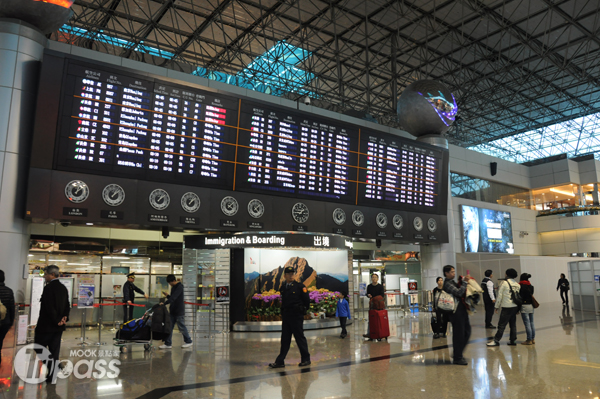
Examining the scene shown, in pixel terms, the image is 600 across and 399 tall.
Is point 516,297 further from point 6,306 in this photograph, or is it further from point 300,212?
point 6,306

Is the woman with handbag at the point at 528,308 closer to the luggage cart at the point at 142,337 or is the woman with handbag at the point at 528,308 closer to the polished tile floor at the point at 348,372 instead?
the polished tile floor at the point at 348,372

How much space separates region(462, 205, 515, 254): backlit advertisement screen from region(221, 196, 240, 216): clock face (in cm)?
1491

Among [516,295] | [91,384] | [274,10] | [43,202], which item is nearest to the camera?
[91,384]

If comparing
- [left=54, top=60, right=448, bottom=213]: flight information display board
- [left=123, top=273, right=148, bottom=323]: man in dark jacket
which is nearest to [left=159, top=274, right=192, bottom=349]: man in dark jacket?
[left=123, top=273, right=148, bottom=323]: man in dark jacket

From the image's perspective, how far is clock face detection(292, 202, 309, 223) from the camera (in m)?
13.9

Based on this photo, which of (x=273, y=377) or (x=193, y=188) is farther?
(x=193, y=188)

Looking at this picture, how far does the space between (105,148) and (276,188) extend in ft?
15.9

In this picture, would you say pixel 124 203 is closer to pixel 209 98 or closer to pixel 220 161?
pixel 220 161

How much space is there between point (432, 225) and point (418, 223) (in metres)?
0.80

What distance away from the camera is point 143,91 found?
11.4 metres

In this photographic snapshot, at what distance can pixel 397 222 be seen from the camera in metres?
16.7

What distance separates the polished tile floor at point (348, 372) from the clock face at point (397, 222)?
6.85 m

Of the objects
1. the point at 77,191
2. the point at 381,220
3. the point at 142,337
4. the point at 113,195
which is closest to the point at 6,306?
the point at 142,337

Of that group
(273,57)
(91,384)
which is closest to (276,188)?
(91,384)
